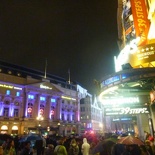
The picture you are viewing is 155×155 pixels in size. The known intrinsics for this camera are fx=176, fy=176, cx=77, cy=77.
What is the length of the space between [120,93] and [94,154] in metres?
10.4

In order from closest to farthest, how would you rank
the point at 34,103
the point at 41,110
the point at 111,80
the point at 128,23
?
1. the point at 111,80
2. the point at 128,23
3. the point at 34,103
4. the point at 41,110

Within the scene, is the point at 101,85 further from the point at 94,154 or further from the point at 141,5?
the point at 141,5

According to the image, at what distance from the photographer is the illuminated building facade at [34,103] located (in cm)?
5822

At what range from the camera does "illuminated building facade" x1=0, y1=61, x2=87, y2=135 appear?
2292 inches

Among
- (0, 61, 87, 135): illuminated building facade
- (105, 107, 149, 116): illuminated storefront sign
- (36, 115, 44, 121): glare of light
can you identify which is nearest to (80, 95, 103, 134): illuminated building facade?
(0, 61, 87, 135): illuminated building facade

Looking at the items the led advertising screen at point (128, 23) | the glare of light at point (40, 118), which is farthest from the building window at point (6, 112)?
the led advertising screen at point (128, 23)

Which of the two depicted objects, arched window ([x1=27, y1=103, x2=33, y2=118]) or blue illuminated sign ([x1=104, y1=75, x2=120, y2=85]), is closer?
blue illuminated sign ([x1=104, y1=75, x2=120, y2=85])

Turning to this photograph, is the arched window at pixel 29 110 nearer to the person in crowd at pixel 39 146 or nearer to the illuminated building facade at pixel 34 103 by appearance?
the illuminated building facade at pixel 34 103

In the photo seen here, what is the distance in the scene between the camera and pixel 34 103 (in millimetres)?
66688

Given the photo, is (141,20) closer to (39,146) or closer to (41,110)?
(39,146)

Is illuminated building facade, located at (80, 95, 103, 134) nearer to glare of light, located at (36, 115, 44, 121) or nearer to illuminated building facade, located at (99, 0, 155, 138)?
glare of light, located at (36, 115, 44, 121)

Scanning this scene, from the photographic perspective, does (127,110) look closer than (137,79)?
No

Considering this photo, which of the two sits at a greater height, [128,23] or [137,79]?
[128,23]

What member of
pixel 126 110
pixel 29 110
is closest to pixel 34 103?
pixel 29 110
